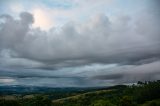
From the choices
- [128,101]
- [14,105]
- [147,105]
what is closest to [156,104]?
[147,105]

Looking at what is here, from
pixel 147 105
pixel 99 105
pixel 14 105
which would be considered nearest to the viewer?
pixel 99 105

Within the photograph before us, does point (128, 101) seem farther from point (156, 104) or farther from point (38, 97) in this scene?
point (38, 97)

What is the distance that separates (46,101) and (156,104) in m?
75.5

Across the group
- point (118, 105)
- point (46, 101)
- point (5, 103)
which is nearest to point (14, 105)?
point (5, 103)

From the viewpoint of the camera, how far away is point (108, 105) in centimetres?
17138

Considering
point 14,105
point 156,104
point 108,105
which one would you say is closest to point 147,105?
point 156,104

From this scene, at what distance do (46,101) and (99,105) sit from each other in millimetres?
41521

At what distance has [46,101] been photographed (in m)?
192

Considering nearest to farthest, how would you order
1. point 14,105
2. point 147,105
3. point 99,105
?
point 99,105 → point 14,105 → point 147,105

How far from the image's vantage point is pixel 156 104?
632ft

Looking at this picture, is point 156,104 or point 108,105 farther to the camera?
point 156,104

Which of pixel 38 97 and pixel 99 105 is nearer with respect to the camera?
pixel 99 105

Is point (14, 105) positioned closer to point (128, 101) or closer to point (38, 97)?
point (38, 97)

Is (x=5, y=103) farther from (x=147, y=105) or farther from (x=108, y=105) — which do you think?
(x=147, y=105)
